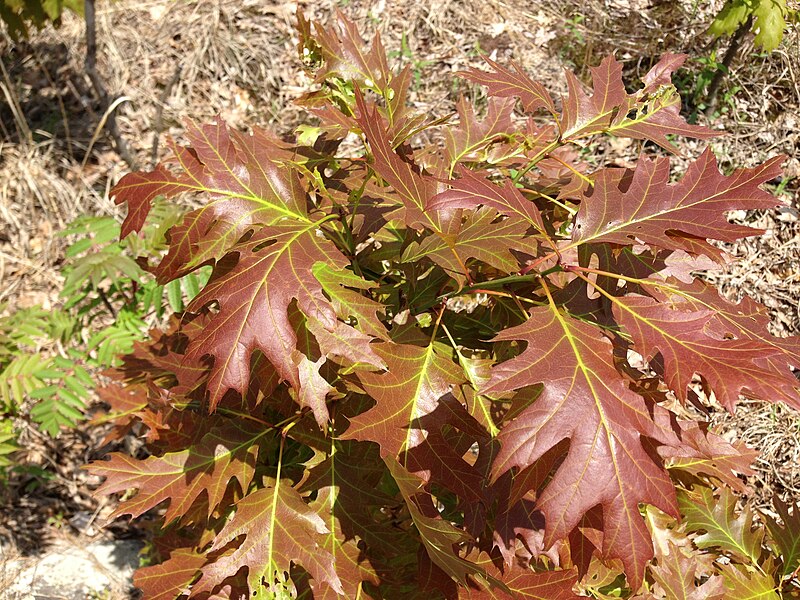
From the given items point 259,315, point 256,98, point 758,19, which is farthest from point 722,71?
point 259,315

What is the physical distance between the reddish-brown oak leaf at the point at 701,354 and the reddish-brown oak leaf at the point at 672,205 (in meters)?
0.14

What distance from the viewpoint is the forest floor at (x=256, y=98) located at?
3.27 m

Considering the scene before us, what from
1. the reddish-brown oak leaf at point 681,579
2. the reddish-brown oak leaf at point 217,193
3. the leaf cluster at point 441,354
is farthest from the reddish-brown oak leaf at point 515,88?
the reddish-brown oak leaf at point 681,579

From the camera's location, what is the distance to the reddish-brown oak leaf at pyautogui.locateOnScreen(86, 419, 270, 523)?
1458 mm

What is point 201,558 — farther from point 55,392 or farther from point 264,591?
point 55,392

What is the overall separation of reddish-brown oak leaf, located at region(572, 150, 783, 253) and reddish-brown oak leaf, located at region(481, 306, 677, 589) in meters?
0.29

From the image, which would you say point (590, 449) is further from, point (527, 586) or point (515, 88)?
point (515, 88)

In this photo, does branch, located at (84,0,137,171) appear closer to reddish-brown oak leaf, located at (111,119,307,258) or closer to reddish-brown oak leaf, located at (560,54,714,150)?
reddish-brown oak leaf, located at (111,119,307,258)

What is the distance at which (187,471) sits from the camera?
1.48m

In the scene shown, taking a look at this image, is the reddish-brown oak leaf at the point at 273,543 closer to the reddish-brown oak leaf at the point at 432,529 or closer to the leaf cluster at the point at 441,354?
the leaf cluster at the point at 441,354

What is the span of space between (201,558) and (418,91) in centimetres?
310

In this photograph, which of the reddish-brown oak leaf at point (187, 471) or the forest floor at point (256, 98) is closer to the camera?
the reddish-brown oak leaf at point (187, 471)

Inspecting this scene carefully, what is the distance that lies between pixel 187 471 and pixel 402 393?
0.58 meters

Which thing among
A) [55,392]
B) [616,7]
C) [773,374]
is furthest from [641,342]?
[616,7]
